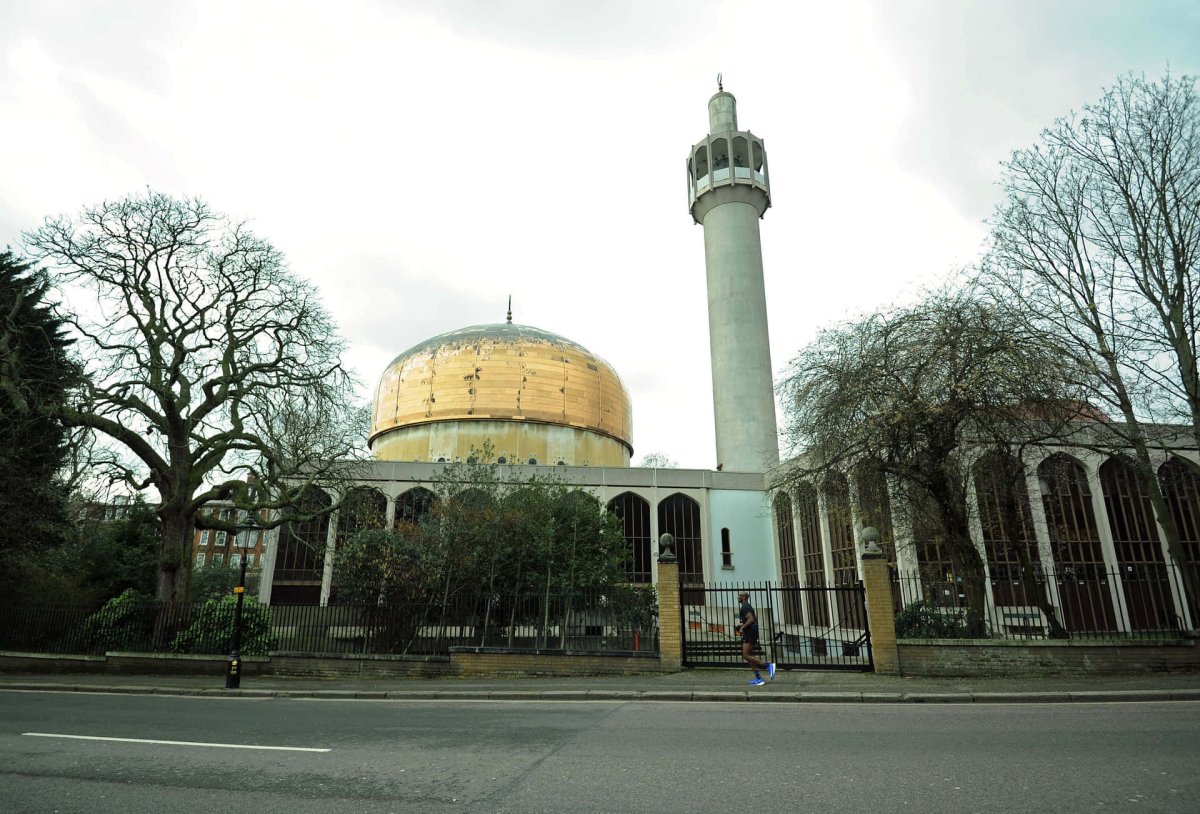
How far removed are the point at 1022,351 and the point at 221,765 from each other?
13812mm

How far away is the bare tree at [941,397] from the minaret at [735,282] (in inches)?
715

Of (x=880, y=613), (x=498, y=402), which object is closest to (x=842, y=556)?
(x=880, y=613)

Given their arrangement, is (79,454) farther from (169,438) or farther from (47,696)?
(47,696)

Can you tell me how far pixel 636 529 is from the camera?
111ft

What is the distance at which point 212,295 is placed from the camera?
58.1 feet

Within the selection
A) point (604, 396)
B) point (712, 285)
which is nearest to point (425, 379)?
point (604, 396)

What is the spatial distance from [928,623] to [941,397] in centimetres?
509

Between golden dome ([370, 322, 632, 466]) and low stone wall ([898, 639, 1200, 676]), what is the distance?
91.2 feet

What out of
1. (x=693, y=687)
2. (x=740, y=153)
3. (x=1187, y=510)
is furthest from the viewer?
(x=740, y=153)

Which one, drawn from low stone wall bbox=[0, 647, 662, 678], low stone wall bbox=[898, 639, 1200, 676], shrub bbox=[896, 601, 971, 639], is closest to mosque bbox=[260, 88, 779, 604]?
low stone wall bbox=[0, 647, 662, 678]

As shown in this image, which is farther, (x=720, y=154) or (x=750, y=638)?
(x=720, y=154)

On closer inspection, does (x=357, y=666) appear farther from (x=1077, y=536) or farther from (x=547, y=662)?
(x=1077, y=536)

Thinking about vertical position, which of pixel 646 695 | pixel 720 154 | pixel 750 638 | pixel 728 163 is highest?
pixel 720 154

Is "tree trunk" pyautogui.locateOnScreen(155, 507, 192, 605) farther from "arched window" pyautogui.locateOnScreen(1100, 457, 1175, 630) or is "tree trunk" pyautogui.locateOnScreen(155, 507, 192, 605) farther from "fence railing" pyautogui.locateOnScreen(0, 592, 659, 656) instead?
"arched window" pyautogui.locateOnScreen(1100, 457, 1175, 630)
